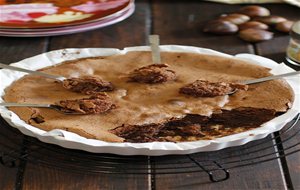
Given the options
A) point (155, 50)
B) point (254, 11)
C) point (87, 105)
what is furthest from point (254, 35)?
point (87, 105)

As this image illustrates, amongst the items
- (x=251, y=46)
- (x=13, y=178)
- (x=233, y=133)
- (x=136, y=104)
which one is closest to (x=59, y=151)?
(x=13, y=178)

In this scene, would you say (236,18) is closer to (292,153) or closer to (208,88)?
(208,88)

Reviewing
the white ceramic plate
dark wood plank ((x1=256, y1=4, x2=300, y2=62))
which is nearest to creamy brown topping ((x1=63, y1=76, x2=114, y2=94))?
the white ceramic plate

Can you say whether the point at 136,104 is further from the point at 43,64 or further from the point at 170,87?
the point at 43,64

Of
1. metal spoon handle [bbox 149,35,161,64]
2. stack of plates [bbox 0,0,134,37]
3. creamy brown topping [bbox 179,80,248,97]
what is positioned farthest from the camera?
stack of plates [bbox 0,0,134,37]

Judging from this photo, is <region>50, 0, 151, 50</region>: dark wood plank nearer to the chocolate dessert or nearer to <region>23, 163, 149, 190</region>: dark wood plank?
the chocolate dessert

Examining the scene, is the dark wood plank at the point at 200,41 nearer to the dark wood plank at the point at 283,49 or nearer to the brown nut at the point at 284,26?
the dark wood plank at the point at 283,49

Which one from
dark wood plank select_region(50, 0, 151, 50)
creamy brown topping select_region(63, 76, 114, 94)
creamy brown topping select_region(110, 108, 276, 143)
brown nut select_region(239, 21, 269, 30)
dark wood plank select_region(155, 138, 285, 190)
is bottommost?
dark wood plank select_region(155, 138, 285, 190)
